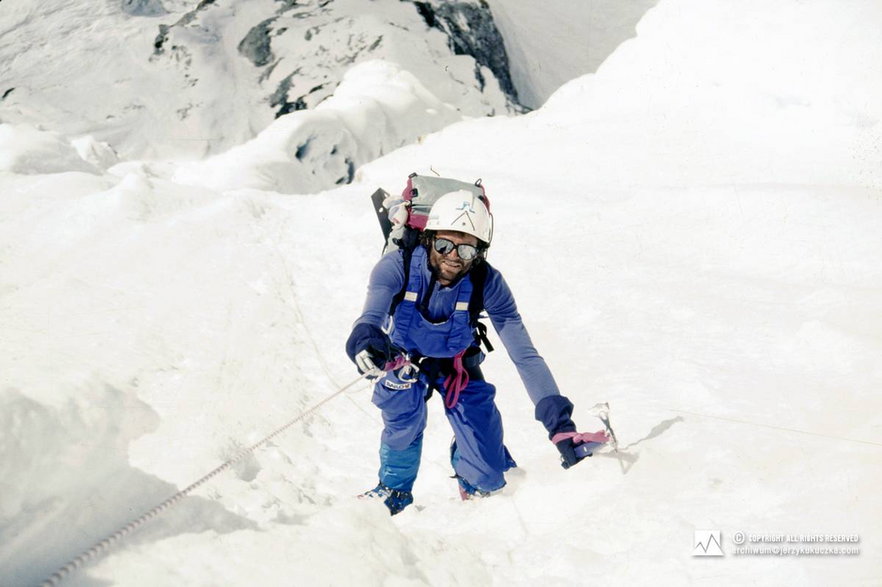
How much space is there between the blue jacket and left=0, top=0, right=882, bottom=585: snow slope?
60cm

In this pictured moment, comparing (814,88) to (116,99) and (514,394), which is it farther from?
(116,99)

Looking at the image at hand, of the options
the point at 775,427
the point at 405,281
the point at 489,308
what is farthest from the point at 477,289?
the point at 775,427

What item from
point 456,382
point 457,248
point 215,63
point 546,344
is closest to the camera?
point 457,248

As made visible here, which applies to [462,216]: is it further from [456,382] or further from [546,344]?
[546,344]

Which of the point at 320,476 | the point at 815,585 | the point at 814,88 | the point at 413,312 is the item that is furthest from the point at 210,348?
the point at 814,88

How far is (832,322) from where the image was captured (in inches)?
213

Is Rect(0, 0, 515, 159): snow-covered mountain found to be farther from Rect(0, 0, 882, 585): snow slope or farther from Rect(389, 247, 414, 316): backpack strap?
Rect(389, 247, 414, 316): backpack strap

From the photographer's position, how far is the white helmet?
4.07 meters

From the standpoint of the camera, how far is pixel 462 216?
4.08m

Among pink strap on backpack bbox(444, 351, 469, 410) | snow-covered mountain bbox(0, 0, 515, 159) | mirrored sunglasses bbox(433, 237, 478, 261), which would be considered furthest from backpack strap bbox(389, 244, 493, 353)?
snow-covered mountain bbox(0, 0, 515, 159)

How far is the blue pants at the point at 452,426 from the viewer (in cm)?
425

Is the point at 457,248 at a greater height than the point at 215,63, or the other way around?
the point at 457,248

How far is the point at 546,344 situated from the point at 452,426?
7.98ft

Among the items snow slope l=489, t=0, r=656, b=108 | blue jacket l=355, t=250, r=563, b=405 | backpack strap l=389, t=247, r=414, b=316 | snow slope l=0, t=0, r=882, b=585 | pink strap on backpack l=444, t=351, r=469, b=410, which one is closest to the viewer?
snow slope l=0, t=0, r=882, b=585
